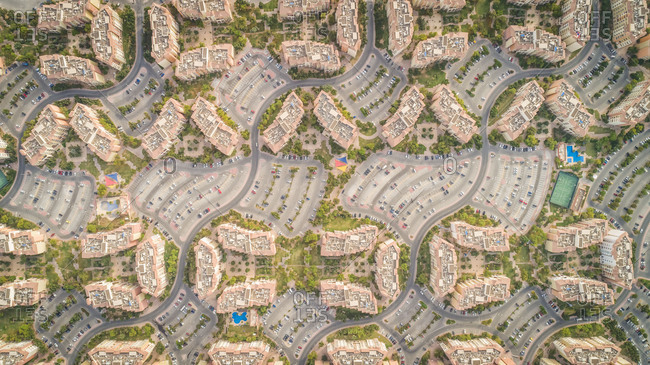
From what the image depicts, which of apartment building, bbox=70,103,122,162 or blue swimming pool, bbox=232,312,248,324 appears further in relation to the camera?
blue swimming pool, bbox=232,312,248,324

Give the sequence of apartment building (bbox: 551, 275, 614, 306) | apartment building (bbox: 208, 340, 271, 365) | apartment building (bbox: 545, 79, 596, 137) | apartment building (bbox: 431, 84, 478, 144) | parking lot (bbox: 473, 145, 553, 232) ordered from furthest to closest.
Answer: parking lot (bbox: 473, 145, 553, 232)
apartment building (bbox: 551, 275, 614, 306)
apartment building (bbox: 545, 79, 596, 137)
apartment building (bbox: 431, 84, 478, 144)
apartment building (bbox: 208, 340, 271, 365)

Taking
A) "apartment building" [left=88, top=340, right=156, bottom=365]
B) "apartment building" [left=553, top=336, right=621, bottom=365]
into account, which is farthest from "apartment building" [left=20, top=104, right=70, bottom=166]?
"apartment building" [left=553, top=336, right=621, bottom=365]

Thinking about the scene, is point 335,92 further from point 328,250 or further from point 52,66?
point 52,66

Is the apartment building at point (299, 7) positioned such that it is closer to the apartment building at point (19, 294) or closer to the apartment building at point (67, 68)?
the apartment building at point (67, 68)

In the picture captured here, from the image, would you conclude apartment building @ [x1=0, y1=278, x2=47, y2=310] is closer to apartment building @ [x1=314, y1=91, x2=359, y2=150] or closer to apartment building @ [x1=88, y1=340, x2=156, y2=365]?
apartment building @ [x1=88, y1=340, x2=156, y2=365]

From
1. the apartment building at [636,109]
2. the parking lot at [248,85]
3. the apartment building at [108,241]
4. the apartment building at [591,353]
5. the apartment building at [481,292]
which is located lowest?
the apartment building at [591,353]

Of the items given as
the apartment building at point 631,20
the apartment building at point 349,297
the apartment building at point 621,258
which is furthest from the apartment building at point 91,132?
the apartment building at point 631,20

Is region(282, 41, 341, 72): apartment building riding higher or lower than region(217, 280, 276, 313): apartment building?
higher

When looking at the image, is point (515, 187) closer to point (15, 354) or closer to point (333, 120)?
point (333, 120)
